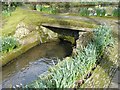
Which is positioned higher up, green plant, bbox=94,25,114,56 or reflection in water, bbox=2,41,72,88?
green plant, bbox=94,25,114,56

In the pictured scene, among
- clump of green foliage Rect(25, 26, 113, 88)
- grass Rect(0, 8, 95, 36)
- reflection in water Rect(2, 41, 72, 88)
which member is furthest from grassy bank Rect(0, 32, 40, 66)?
clump of green foliage Rect(25, 26, 113, 88)

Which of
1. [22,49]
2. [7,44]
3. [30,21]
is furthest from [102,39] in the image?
[30,21]

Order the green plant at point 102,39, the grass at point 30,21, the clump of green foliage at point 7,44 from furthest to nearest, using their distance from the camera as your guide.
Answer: the grass at point 30,21
the clump of green foliage at point 7,44
the green plant at point 102,39

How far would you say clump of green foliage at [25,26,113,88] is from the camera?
545cm

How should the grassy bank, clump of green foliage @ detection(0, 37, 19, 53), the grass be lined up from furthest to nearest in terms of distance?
the grass → clump of green foliage @ detection(0, 37, 19, 53) → the grassy bank

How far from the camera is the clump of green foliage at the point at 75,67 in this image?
214 inches

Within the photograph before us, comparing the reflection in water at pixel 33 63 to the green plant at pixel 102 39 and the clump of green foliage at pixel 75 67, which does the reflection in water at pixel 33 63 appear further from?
the green plant at pixel 102 39

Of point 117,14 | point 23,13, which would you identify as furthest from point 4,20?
point 117,14

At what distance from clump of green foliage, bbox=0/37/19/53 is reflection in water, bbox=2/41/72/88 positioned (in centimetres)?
51

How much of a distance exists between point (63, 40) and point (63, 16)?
165 centimetres

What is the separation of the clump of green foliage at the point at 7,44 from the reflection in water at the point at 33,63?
508 mm

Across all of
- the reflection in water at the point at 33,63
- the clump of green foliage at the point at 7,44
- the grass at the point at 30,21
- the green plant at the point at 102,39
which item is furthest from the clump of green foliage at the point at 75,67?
the grass at the point at 30,21

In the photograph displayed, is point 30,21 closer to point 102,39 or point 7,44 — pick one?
point 7,44

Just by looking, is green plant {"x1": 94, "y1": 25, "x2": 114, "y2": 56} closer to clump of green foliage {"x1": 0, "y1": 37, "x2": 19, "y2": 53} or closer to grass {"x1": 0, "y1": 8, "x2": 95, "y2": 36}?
grass {"x1": 0, "y1": 8, "x2": 95, "y2": 36}
